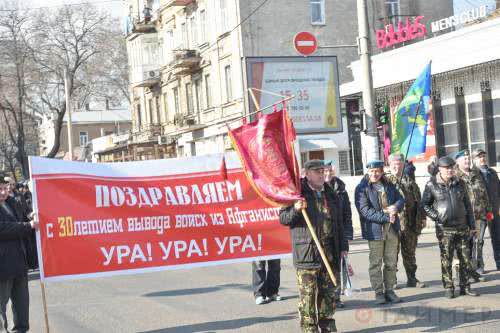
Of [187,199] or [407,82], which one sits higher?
[407,82]

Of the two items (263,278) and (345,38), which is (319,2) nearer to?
(345,38)

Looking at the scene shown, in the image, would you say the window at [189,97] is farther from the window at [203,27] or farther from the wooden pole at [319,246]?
the wooden pole at [319,246]

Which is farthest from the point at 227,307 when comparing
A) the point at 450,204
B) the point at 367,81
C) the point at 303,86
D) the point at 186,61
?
the point at 186,61

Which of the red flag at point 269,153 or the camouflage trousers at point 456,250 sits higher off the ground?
the red flag at point 269,153

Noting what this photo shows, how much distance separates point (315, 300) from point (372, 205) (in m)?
2.12

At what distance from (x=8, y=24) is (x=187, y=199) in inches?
1719

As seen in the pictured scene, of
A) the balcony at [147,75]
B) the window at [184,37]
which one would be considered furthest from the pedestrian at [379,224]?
the balcony at [147,75]

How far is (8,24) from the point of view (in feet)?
161

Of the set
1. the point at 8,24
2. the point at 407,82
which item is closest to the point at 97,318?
the point at 407,82

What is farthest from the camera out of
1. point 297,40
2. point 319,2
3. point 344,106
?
point 319,2

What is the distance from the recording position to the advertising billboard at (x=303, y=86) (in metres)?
21.8

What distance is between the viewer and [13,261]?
7.70 metres

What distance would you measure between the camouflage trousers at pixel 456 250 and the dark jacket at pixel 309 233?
2.11 meters

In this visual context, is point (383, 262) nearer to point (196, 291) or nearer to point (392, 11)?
point (196, 291)
